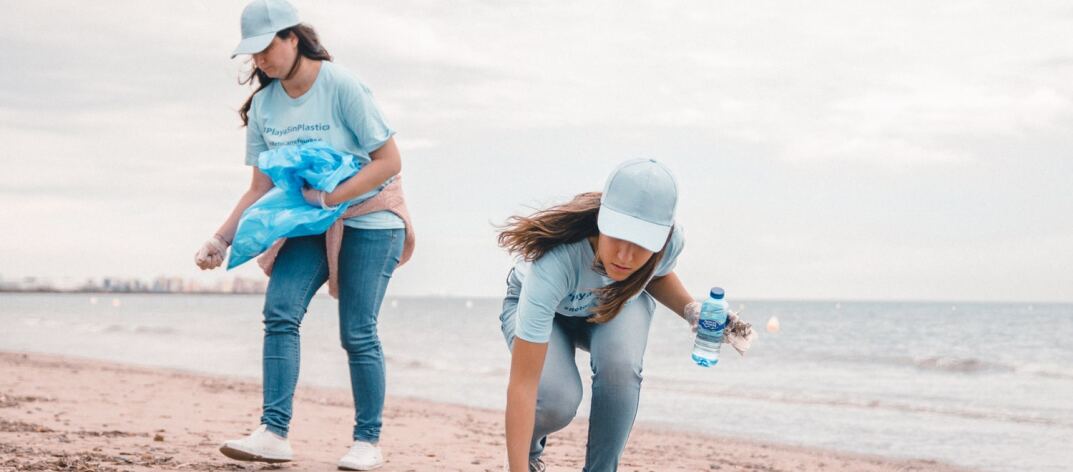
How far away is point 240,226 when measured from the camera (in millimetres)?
3582

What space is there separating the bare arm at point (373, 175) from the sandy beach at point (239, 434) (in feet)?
3.72

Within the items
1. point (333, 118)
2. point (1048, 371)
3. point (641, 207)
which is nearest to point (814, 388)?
point (1048, 371)

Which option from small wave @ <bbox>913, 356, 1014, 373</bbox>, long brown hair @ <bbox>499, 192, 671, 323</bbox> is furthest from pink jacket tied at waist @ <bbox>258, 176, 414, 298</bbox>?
small wave @ <bbox>913, 356, 1014, 373</bbox>

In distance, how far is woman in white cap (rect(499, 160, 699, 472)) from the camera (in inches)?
104

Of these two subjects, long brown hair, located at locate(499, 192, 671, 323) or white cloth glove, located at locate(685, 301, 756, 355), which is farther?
white cloth glove, located at locate(685, 301, 756, 355)

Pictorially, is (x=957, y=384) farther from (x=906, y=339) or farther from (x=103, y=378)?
(x=906, y=339)

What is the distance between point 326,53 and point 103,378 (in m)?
6.91

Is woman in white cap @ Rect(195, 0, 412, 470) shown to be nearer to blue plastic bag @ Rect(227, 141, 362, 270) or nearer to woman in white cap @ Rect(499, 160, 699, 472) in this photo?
blue plastic bag @ Rect(227, 141, 362, 270)

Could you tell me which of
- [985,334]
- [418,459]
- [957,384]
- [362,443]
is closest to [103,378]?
[418,459]

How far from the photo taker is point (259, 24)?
345 cm

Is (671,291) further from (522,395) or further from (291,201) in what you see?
(291,201)

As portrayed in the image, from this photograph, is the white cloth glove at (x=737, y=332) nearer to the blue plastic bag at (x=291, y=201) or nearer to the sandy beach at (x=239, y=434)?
the blue plastic bag at (x=291, y=201)

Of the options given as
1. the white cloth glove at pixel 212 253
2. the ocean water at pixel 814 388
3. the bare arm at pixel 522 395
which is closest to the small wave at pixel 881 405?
the ocean water at pixel 814 388

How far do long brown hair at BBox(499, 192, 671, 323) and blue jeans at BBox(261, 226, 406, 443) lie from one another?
96 cm
